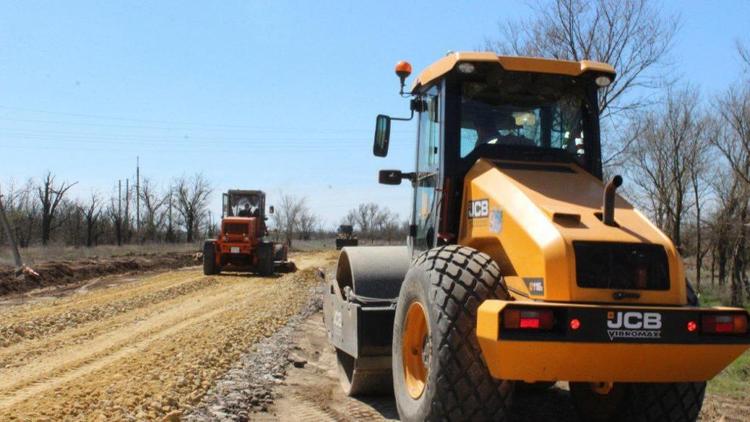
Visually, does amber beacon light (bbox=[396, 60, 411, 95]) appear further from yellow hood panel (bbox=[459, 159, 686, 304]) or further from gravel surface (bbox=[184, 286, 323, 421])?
gravel surface (bbox=[184, 286, 323, 421])

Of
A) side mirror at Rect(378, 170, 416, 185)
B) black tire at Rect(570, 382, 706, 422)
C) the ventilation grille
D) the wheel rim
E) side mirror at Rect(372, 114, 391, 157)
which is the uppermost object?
side mirror at Rect(372, 114, 391, 157)

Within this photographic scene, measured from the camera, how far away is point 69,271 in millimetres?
25406

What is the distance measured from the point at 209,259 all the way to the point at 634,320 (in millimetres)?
23003

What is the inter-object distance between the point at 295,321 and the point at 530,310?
9.32m

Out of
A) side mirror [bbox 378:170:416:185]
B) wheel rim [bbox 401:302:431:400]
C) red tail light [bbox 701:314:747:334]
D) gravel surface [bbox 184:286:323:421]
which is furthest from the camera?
side mirror [bbox 378:170:416:185]

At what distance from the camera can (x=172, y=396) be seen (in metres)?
6.64

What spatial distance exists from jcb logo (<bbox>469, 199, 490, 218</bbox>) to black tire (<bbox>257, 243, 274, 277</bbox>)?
2126 centimetres

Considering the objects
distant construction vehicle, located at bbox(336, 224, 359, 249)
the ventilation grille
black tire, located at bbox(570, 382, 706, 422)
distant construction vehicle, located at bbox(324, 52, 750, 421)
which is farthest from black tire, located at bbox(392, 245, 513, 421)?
distant construction vehicle, located at bbox(336, 224, 359, 249)

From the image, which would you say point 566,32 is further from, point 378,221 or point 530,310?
point 378,221

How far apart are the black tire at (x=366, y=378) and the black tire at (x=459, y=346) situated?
1.71m

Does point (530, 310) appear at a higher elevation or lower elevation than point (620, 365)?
higher

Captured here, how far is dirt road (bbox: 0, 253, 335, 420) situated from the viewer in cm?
649

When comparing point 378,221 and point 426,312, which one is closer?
point 426,312

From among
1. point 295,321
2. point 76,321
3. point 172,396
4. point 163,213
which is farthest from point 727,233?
point 163,213
